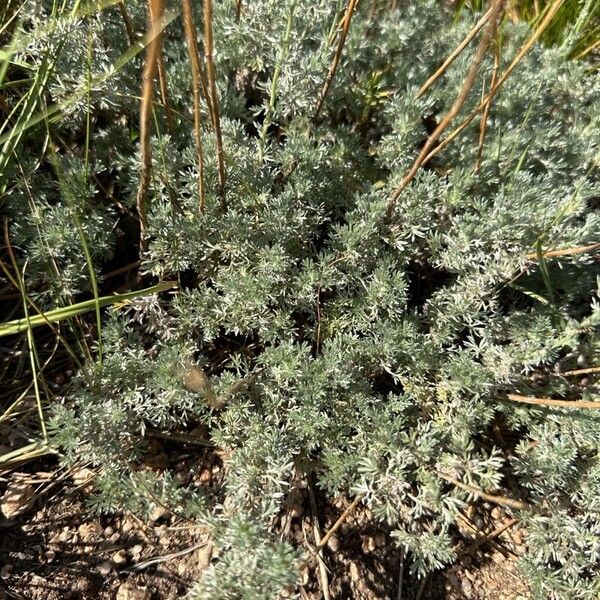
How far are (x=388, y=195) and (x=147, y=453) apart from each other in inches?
47.4

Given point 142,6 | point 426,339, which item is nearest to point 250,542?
point 426,339

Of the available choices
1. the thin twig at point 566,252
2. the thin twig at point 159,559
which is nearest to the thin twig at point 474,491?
the thin twig at point 566,252

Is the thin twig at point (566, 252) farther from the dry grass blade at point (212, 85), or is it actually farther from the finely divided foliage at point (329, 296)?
the dry grass blade at point (212, 85)

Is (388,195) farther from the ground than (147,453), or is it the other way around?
(388,195)

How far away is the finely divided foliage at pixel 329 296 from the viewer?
68.5 inches

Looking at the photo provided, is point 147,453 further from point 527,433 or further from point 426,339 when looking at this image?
point 527,433

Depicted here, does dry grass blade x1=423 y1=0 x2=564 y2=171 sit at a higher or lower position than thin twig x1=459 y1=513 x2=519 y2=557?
higher

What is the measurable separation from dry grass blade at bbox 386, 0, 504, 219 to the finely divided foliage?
0.22 ft

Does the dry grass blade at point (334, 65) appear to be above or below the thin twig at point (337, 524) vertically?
above

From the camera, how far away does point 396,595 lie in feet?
6.25

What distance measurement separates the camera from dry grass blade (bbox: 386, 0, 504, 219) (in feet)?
4.13

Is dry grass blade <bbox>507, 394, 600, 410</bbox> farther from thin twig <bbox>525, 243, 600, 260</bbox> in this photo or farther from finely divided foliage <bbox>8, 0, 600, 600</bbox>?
thin twig <bbox>525, 243, 600, 260</bbox>

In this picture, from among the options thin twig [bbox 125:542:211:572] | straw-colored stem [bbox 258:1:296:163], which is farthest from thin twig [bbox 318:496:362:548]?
straw-colored stem [bbox 258:1:296:163]

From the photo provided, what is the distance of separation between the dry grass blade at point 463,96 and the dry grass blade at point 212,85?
54 centimetres
